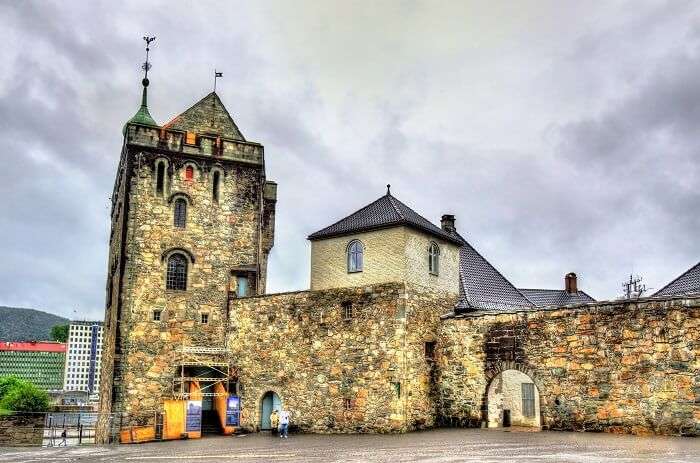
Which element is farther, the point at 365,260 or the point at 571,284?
the point at 571,284

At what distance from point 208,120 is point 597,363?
20.3 metres

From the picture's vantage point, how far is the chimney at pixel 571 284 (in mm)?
45219

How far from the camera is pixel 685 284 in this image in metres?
28.5

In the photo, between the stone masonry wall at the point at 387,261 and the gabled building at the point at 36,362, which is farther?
the gabled building at the point at 36,362

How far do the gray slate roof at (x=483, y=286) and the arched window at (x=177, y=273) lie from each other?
11763 millimetres

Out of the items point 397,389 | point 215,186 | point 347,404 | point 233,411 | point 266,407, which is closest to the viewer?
point 397,389

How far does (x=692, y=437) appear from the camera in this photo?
68.9ft

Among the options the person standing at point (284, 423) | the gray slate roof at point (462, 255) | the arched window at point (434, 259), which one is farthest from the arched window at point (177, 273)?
the arched window at point (434, 259)

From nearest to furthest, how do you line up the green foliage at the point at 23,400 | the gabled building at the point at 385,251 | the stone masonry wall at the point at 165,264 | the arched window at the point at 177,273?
the gabled building at the point at 385,251, the stone masonry wall at the point at 165,264, the arched window at the point at 177,273, the green foliage at the point at 23,400

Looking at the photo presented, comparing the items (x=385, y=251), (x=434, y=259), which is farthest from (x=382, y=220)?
(x=434, y=259)

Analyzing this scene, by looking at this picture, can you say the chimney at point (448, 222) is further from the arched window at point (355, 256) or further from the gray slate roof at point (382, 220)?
the arched window at point (355, 256)

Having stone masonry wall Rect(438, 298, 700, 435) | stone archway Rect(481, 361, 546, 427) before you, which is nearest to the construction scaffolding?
stone masonry wall Rect(438, 298, 700, 435)

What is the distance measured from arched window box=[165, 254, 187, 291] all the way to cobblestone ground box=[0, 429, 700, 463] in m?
7.40

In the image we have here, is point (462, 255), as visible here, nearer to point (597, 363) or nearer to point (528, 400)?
point (528, 400)
